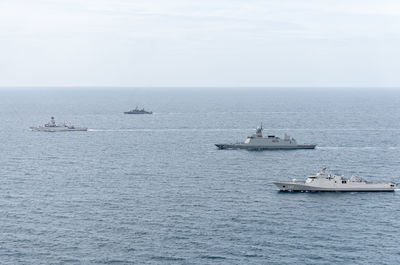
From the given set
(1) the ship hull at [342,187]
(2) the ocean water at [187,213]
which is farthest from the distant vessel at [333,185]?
(2) the ocean water at [187,213]

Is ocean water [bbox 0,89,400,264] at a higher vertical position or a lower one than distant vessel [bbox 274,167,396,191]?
lower

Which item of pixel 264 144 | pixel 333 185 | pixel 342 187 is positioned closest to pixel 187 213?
pixel 333 185

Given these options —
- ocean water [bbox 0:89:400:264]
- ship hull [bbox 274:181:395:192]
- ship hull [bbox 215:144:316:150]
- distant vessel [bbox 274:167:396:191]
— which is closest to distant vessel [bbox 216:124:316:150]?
ship hull [bbox 215:144:316:150]

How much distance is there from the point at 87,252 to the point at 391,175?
8789cm

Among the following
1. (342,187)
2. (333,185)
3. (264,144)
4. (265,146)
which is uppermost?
(264,144)

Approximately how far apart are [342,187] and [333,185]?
198 centimetres

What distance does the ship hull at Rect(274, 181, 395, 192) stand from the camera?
395 ft

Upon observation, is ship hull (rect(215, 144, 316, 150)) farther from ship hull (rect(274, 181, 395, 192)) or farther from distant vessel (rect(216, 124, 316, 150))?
ship hull (rect(274, 181, 395, 192))

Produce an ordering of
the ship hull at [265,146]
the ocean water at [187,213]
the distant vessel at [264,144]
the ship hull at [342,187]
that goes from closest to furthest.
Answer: the ocean water at [187,213]
the ship hull at [342,187]
the ship hull at [265,146]
the distant vessel at [264,144]

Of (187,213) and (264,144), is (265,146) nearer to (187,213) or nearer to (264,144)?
(264,144)

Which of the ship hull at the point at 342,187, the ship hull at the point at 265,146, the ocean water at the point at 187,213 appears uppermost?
the ship hull at the point at 265,146

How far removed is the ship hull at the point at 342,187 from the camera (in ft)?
395

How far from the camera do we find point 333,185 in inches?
4825

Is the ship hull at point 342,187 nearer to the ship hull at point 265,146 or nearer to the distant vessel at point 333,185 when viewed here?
the distant vessel at point 333,185
